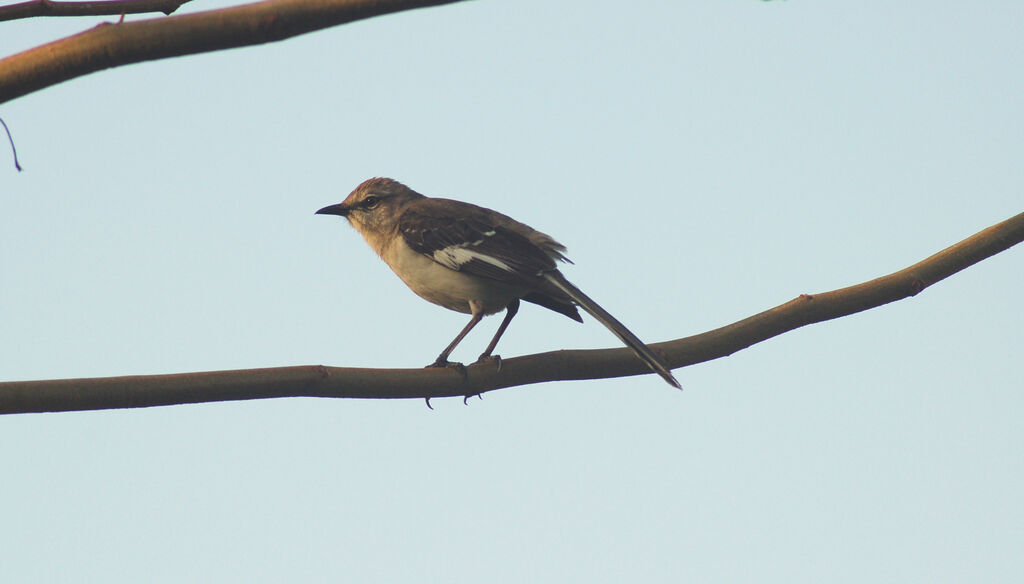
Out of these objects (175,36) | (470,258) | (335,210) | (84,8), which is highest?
(335,210)

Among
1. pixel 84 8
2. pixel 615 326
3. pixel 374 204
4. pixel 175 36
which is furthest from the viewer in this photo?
pixel 374 204

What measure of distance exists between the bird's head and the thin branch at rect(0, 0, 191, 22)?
4.33 metres

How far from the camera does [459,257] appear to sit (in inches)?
267

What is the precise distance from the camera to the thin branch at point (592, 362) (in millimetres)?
3910

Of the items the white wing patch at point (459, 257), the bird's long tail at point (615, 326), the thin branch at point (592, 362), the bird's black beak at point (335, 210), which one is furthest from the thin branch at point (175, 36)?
the bird's black beak at point (335, 210)

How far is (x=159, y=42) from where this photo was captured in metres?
2.85

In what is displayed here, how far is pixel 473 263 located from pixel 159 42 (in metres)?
3.96

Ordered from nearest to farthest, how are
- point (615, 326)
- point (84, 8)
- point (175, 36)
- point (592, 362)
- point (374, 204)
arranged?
point (175, 36), point (84, 8), point (592, 362), point (615, 326), point (374, 204)

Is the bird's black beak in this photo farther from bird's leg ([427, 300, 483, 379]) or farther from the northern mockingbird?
bird's leg ([427, 300, 483, 379])

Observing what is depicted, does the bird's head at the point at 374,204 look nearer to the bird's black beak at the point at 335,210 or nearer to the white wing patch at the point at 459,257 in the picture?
the bird's black beak at the point at 335,210

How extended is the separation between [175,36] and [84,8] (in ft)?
3.01

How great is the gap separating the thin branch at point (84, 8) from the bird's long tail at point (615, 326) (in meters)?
2.63

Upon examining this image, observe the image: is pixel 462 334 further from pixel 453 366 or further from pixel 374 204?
pixel 374 204

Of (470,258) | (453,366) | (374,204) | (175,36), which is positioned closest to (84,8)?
(175,36)
